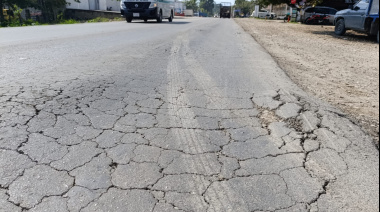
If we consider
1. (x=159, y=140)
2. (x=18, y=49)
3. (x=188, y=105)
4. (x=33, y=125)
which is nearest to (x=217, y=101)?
(x=188, y=105)

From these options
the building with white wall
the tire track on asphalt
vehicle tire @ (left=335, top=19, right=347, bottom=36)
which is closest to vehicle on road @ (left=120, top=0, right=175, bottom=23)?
vehicle tire @ (left=335, top=19, right=347, bottom=36)

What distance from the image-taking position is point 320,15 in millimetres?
23938

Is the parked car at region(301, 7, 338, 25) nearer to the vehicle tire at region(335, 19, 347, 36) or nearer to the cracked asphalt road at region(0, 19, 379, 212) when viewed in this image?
the vehicle tire at region(335, 19, 347, 36)

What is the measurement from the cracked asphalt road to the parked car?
22.2m

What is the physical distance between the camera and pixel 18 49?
6.80 metres

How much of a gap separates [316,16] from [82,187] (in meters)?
25.9

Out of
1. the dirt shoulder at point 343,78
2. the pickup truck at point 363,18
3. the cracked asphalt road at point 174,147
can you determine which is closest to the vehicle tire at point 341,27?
the pickup truck at point 363,18

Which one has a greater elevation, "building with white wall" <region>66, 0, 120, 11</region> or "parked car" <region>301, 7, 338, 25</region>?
"building with white wall" <region>66, 0, 120, 11</region>

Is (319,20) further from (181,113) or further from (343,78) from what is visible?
(181,113)

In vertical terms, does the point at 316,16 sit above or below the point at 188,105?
above

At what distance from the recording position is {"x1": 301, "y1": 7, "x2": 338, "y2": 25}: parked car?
2381cm

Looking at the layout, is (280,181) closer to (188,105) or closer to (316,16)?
(188,105)

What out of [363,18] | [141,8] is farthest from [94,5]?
[363,18]

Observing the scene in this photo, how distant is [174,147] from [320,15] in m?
25.2
